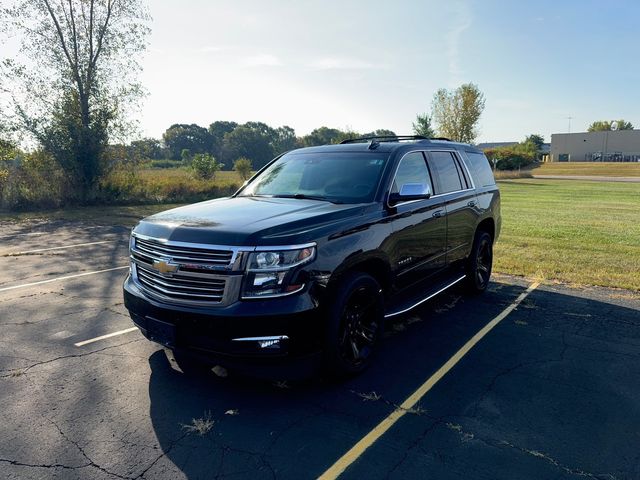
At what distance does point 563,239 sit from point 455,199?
6938mm

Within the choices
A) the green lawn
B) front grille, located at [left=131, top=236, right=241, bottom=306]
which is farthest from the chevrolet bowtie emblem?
the green lawn

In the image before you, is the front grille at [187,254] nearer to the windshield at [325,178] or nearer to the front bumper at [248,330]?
the front bumper at [248,330]

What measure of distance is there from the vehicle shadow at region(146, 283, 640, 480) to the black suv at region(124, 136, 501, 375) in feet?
0.94

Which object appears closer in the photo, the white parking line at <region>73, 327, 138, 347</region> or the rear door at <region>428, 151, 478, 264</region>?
the white parking line at <region>73, 327, 138, 347</region>

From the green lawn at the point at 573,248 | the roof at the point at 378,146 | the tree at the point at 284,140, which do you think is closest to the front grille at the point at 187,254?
the roof at the point at 378,146

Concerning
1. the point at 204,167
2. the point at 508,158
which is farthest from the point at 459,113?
the point at 204,167

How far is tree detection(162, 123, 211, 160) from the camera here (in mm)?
99125

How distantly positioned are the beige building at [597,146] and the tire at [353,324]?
110 meters

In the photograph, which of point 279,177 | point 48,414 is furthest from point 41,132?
point 48,414

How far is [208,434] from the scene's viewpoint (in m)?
3.05

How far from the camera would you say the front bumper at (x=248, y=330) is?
Result: 315cm

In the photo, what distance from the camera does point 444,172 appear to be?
555cm

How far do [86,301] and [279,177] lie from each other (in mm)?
3182

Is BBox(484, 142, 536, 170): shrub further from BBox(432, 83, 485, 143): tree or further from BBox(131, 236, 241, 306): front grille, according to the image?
BBox(131, 236, 241, 306): front grille
